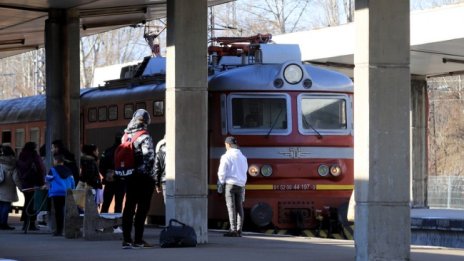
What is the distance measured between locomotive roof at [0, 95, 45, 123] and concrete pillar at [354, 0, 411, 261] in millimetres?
15420

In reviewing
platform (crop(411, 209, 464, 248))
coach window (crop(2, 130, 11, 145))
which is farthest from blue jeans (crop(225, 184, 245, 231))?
coach window (crop(2, 130, 11, 145))

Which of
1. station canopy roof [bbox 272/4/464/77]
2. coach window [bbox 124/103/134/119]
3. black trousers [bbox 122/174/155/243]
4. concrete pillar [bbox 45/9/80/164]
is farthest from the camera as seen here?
station canopy roof [bbox 272/4/464/77]

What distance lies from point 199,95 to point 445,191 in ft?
78.7

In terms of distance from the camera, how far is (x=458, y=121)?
210 feet

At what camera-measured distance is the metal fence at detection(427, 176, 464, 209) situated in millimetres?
38812

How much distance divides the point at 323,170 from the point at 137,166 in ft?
20.4

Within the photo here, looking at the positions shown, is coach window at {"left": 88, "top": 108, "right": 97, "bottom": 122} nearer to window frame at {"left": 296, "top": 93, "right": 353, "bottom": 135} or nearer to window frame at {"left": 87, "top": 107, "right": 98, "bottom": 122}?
window frame at {"left": 87, "top": 107, "right": 98, "bottom": 122}

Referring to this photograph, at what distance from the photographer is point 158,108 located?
21.9 meters

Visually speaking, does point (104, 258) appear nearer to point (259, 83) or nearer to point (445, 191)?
point (259, 83)

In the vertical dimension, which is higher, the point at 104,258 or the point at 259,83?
the point at 259,83

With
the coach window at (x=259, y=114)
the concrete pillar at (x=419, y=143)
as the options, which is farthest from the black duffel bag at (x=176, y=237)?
the concrete pillar at (x=419, y=143)

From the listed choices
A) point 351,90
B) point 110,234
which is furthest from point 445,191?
point 110,234

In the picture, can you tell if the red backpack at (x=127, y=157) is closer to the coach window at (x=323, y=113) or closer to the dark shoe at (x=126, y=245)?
the dark shoe at (x=126, y=245)

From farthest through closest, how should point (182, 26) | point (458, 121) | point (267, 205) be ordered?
point (458, 121) → point (267, 205) → point (182, 26)
